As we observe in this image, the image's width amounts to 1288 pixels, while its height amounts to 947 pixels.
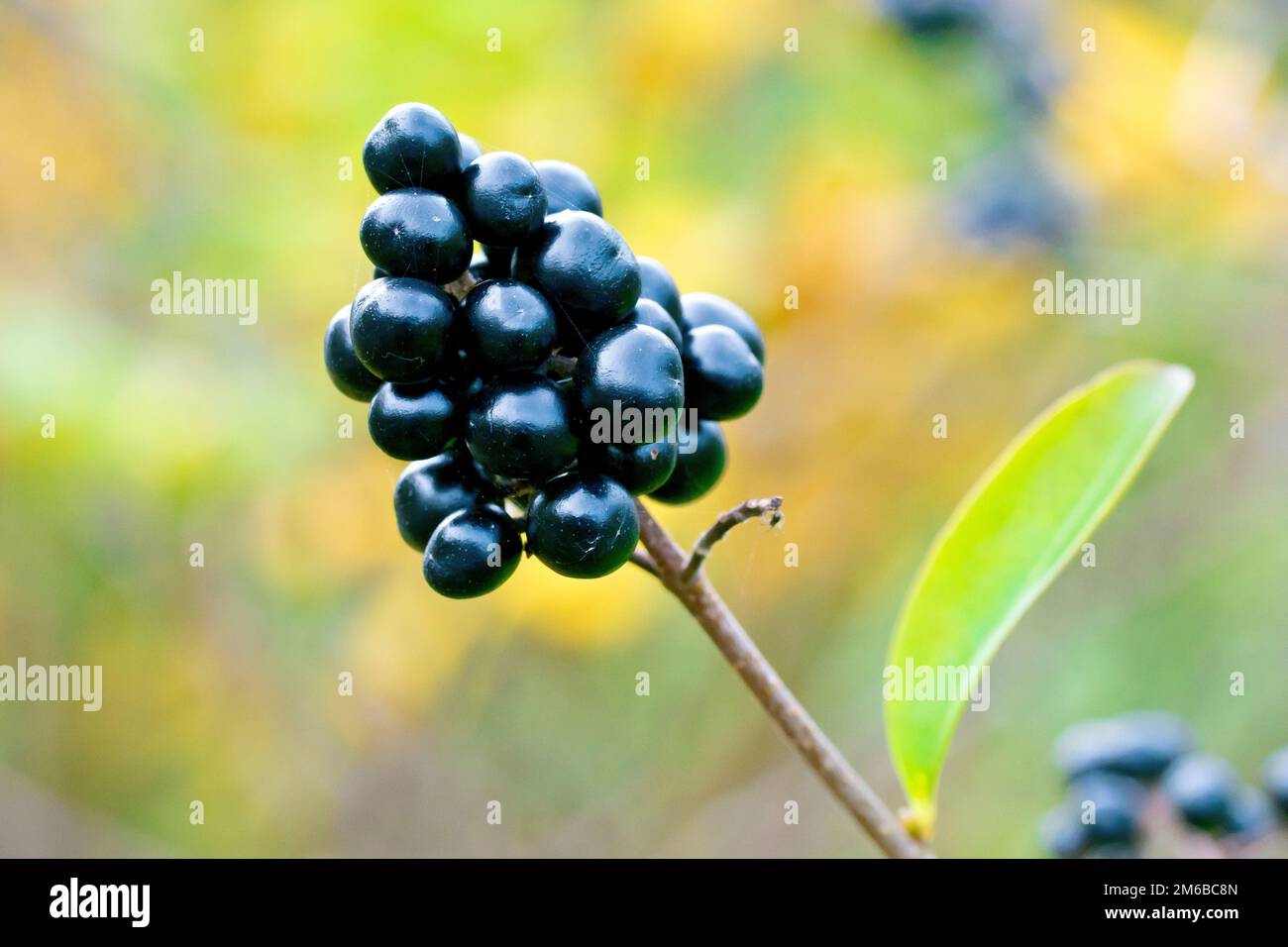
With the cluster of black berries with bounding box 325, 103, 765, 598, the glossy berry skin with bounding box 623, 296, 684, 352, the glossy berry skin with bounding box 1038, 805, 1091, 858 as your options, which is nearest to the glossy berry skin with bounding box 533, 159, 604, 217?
the cluster of black berries with bounding box 325, 103, 765, 598

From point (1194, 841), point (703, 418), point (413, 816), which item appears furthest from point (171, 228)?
point (1194, 841)

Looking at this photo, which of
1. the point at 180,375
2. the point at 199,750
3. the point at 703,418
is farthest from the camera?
the point at 199,750

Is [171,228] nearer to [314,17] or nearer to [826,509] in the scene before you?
[314,17]

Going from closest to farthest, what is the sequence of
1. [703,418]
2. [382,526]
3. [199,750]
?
[703,418]
[382,526]
[199,750]

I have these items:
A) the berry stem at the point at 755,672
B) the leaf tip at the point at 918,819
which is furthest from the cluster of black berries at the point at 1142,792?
the berry stem at the point at 755,672

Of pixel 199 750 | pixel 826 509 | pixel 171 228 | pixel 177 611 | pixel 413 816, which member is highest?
pixel 171 228
